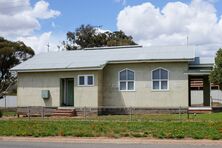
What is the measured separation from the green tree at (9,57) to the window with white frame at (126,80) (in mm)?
32301

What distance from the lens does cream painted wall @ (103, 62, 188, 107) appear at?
30984 millimetres

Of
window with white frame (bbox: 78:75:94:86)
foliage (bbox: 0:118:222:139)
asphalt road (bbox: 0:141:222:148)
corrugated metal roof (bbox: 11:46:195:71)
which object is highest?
corrugated metal roof (bbox: 11:46:195:71)

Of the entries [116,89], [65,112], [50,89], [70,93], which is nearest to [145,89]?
[116,89]

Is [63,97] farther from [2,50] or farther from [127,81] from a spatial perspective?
[2,50]

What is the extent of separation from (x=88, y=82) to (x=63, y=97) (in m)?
2.82

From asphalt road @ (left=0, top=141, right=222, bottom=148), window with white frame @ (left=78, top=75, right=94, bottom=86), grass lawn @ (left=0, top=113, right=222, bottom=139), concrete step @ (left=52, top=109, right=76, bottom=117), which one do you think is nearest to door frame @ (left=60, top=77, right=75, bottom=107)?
window with white frame @ (left=78, top=75, right=94, bottom=86)

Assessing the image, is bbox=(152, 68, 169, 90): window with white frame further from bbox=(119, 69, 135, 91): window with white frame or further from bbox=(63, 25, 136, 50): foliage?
bbox=(63, 25, 136, 50): foliage

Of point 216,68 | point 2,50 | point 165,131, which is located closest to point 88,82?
point 216,68

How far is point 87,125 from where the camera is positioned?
2198cm

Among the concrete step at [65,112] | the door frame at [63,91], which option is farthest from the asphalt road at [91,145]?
the door frame at [63,91]

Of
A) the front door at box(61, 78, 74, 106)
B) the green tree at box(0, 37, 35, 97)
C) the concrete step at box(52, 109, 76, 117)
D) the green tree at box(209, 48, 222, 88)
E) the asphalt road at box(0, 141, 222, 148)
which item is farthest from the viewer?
the green tree at box(0, 37, 35, 97)

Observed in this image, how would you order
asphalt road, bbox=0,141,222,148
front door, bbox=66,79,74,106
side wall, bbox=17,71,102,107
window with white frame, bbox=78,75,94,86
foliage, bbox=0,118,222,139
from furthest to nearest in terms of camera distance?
1. front door, bbox=66,79,74,106
2. window with white frame, bbox=78,75,94,86
3. side wall, bbox=17,71,102,107
4. foliage, bbox=0,118,222,139
5. asphalt road, bbox=0,141,222,148

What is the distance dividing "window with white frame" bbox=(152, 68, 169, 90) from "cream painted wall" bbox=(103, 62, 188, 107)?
0.75 feet

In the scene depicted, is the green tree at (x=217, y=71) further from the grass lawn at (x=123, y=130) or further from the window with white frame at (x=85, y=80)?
the window with white frame at (x=85, y=80)
